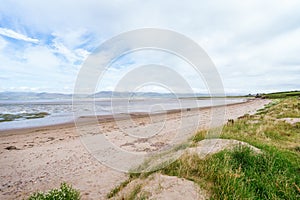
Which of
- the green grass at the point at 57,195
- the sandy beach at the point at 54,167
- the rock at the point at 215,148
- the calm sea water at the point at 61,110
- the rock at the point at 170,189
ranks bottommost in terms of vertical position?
the sandy beach at the point at 54,167

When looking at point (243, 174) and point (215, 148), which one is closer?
point (243, 174)

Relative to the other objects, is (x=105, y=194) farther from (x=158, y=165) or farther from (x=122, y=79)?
(x=122, y=79)

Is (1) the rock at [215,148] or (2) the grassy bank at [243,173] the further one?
(1) the rock at [215,148]

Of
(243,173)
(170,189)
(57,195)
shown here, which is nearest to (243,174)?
(243,173)

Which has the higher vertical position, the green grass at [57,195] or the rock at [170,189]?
the rock at [170,189]

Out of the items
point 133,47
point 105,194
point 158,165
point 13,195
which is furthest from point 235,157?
point 13,195

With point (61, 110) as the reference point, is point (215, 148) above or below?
above

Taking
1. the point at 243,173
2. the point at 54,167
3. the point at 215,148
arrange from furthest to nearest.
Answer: the point at 54,167, the point at 215,148, the point at 243,173

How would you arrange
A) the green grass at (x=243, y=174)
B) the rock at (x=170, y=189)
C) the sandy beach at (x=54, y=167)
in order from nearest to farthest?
1. the rock at (x=170, y=189)
2. the green grass at (x=243, y=174)
3. the sandy beach at (x=54, y=167)

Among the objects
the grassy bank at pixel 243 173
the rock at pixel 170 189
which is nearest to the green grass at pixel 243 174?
the grassy bank at pixel 243 173

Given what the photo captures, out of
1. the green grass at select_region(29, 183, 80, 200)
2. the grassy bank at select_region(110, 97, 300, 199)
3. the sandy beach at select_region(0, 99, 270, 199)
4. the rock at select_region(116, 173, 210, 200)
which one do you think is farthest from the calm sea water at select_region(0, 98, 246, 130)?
the grassy bank at select_region(110, 97, 300, 199)

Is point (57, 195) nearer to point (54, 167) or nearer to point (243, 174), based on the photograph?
point (54, 167)

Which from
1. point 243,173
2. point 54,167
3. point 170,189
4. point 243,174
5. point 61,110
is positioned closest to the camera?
point 170,189

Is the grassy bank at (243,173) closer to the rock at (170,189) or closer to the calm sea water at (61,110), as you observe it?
the rock at (170,189)
